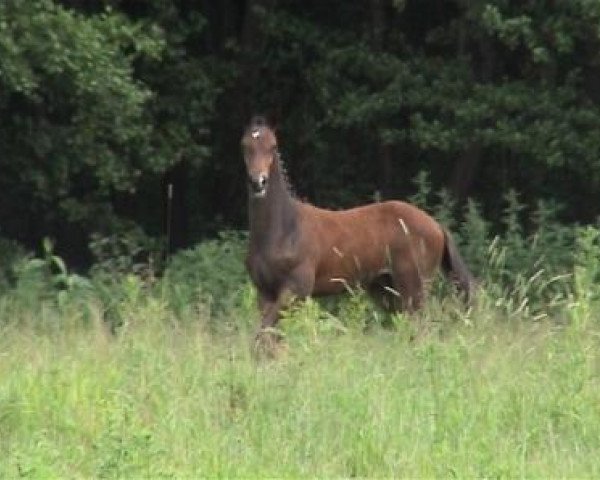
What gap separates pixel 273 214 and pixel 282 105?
8439mm

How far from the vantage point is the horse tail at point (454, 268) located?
1277 centimetres

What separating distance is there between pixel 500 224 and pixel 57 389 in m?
11.0

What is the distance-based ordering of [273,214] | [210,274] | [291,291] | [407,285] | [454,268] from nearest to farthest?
[291,291], [273,214], [407,285], [454,268], [210,274]

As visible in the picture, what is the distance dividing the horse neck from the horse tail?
4.49ft

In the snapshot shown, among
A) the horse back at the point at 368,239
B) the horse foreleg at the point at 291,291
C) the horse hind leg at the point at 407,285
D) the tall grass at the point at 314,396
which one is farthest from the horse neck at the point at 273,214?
the tall grass at the point at 314,396

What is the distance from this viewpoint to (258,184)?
11977 millimetres

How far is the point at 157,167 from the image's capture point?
1777 cm

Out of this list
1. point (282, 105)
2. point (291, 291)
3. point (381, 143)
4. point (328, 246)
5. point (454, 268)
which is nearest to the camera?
point (291, 291)

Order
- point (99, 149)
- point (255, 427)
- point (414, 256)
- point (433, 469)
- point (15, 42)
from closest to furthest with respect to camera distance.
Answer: point (433, 469) < point (255, 427) < point (414, 256) < point (15, 42) < point (99, 149)

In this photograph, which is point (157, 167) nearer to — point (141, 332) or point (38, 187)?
point (38, 187)

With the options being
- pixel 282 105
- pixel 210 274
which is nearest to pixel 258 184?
pixel 210 274

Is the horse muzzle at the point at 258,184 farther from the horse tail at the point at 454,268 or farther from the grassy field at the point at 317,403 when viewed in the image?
the grassy field at the point at 317,403

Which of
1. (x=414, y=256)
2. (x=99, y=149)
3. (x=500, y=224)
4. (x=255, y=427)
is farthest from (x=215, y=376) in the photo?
(x=500, y=224)

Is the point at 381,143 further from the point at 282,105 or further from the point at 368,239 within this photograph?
the point at 368,239
